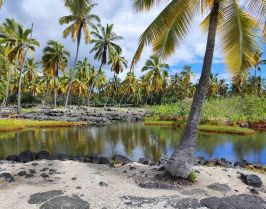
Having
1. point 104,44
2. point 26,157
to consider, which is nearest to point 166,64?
point 104,44

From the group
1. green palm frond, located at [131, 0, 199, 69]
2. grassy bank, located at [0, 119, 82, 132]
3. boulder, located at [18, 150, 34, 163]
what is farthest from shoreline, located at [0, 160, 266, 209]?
grassy bank, located at [0, 119, 82, 132]

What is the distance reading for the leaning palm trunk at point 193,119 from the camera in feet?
31.4

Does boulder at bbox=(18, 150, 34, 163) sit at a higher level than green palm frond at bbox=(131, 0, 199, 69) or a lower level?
lower

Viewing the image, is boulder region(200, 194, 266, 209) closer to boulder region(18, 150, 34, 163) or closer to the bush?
the bush

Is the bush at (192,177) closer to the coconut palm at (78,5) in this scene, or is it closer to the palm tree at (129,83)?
the coconut palm at (78,5)

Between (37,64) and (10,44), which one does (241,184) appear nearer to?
(10,44)

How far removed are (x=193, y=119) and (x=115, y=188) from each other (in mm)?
3213

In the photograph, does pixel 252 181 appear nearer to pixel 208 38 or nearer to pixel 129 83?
pixel 208 38

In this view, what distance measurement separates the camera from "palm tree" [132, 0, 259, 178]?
31.9 feet

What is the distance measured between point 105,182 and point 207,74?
4.54m

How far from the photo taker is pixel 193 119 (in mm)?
9852

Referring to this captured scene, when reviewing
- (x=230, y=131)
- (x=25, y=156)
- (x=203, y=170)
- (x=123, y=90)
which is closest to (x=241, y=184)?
(x=203, y=170)

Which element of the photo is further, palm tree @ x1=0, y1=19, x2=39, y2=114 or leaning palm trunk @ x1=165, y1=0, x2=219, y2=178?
palm tree @ x1=0, y1=19, x2=39, y2=114

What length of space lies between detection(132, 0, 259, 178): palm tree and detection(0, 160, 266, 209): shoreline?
2.95 ft
